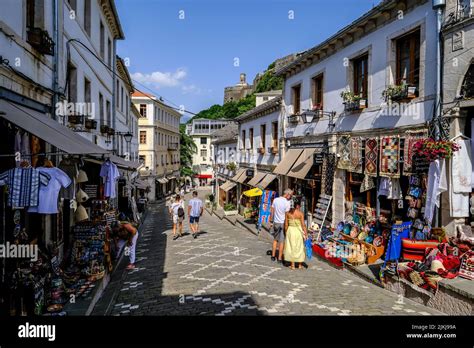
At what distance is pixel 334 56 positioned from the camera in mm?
13344

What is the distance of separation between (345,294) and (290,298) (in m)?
1.20

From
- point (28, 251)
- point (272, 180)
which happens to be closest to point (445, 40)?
point (28, 251)

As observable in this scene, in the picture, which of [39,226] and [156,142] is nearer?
[39,226]

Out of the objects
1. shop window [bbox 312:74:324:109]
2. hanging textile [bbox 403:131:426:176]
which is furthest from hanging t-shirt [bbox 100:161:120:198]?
shop window [bbox 312:74:324:109]

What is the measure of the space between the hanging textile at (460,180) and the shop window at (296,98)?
31.4 ft

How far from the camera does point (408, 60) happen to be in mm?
9617

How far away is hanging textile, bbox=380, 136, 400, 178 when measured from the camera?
361 inches

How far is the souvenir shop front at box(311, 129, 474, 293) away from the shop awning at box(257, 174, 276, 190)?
21.5 feet

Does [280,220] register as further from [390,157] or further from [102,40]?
[102,40]

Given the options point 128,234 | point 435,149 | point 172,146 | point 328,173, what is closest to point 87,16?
point 128,234

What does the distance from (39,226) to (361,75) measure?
411 inches

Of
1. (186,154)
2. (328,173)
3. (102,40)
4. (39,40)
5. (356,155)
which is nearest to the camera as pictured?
(39,40)

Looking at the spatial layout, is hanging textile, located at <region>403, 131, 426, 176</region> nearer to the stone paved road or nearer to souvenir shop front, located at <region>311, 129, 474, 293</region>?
souvenir shop front, located at <region>311, 129, 474, 293</region>

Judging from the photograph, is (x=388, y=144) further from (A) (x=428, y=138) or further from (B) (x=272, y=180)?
(B) (x=272, y=180)
